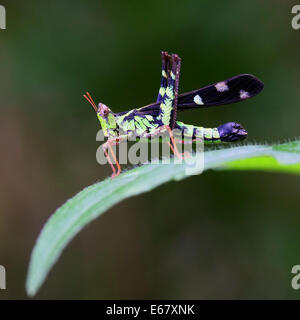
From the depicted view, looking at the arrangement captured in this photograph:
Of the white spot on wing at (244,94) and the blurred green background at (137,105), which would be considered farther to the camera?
the blurred green background at (137,105)

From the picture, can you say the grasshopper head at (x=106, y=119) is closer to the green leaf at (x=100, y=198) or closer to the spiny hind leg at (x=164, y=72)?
the spiny hind leg at (x=164, y=72)

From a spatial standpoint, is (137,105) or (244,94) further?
(137,105)

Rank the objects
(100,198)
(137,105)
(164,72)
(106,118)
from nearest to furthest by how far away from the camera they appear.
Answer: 1. (100,198)
2. (164,72)
3. (106,118)
4. (137,105)

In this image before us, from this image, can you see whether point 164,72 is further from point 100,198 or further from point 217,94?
point 100,198

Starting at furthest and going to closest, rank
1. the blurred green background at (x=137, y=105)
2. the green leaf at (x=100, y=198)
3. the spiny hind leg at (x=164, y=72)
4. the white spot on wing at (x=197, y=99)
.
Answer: the blurred green background at (x=137, y=105), the white spot on wing at (x=197, y=99), the spiny hind leg at (x=164, y=72), the green leaf at (x=100, y=198)

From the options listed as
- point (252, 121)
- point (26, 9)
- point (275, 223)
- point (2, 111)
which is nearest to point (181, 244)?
point (275, 223)

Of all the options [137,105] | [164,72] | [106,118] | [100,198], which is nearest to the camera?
[100,198]

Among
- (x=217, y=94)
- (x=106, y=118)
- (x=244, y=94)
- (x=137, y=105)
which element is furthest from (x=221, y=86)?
(x=137, y=105)

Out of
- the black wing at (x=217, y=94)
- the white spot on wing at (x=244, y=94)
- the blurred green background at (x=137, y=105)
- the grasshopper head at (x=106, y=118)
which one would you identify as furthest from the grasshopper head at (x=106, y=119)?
the blurred green background at (x=137, y=105)
